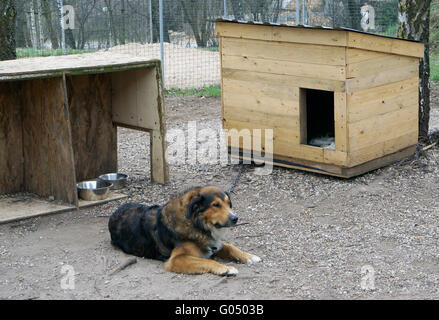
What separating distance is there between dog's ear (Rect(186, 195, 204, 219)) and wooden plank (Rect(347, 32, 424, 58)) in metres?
2.91

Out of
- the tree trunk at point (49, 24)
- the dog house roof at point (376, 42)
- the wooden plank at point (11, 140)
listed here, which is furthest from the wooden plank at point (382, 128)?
the tree trunk at point (49, 24)

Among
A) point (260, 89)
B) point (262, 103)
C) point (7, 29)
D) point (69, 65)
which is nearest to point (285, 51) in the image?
point (260, 89)

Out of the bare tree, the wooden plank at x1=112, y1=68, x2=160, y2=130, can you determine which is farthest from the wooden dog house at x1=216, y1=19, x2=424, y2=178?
the bare tree

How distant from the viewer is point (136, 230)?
546 centimetres

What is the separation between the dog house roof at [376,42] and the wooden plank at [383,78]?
0.19 meters

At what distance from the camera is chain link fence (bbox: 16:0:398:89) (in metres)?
14.9

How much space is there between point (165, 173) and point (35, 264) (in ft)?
8.38

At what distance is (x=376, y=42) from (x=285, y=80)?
1.11 metres

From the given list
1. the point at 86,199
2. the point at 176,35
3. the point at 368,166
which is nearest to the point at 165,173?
the point at 86,199

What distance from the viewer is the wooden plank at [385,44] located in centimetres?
700

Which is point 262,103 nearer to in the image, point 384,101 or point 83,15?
point 384,101

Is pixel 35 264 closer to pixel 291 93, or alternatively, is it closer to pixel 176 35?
pixel 291 93

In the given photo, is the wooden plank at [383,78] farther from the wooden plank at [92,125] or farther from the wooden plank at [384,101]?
the wooden plank at [92,125]

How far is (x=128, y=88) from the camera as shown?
25.8 ft
